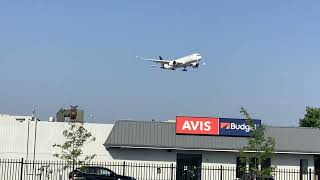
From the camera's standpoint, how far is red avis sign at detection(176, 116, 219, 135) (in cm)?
4766

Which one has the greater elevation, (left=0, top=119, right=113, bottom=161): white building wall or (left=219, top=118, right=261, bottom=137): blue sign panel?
(left=219, top=118, right=261, bottom=137): blue sign panel

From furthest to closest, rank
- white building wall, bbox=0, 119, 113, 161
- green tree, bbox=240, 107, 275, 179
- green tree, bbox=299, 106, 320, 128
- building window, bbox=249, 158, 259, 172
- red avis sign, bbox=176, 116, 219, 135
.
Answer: green tree, bbox=299, 106, 320, 128 → red avis sign, bbox=176, 116, 219, 135 → white building wall, bbox=0, 119, 113, 161 → building window, bbox=249, 158, 259, 172 → green tree, bbox=240, 107, 275, 179

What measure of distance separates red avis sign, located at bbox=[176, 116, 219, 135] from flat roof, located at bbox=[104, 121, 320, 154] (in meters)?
0.41

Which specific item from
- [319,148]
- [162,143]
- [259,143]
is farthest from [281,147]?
[259,143]

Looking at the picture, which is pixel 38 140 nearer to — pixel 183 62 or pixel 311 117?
pixel 183 62

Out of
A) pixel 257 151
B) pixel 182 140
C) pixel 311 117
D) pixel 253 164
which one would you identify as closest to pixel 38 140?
pixel 182 140

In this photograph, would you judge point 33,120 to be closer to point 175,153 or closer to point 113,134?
point 113,134

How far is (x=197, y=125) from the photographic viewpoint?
47906 mm

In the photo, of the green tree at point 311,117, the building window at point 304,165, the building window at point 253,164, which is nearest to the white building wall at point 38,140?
the building window at point 304,165

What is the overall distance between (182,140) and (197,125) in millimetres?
1848

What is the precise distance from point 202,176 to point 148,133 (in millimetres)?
5523

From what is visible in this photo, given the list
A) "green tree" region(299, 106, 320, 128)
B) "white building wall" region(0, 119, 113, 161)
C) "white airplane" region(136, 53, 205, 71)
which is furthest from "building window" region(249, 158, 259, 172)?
"green tree" region(299, 106, 320, 128)

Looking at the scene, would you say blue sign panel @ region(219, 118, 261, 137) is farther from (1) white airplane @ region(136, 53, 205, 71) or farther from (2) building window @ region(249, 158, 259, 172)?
(2) building window @ region(249, 158, 259, 172)

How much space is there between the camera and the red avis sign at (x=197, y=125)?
156 ft
